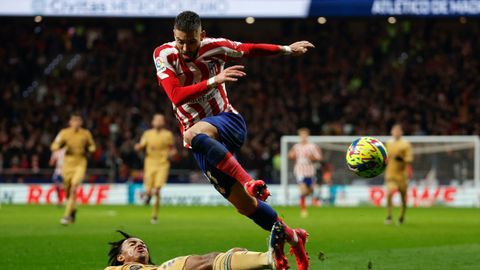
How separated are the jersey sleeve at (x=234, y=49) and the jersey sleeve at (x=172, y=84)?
1.20ft

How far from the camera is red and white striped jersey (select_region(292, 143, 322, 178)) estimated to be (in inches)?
1010

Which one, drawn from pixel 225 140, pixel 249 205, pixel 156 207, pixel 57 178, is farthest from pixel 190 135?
pixel 57 178

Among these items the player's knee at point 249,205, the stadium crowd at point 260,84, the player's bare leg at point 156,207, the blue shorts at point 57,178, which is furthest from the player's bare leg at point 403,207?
the blue shorts at point 57,178

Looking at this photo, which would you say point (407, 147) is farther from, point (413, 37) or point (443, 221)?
point (413, 37)

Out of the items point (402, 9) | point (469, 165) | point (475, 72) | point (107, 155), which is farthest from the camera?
point (475, 72)

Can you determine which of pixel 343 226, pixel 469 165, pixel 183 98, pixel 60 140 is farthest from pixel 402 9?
pixel 183 98

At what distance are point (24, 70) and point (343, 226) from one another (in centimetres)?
2218

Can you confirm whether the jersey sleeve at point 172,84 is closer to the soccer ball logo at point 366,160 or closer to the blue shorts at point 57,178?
the soccer ball logo at point 366,160

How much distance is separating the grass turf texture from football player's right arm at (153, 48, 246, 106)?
269cm

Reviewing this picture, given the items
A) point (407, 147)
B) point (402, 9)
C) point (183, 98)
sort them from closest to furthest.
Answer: point (183, 98) < point (407, 147) < point (402, 9)

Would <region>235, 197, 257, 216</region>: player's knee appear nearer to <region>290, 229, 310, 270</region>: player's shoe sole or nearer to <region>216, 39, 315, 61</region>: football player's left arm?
<region>290, 229, 310, 270</region>: player's shoe sole

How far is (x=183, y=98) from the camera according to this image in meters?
8.04

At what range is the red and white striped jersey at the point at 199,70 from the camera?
8383 mm

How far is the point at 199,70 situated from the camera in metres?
8.52
